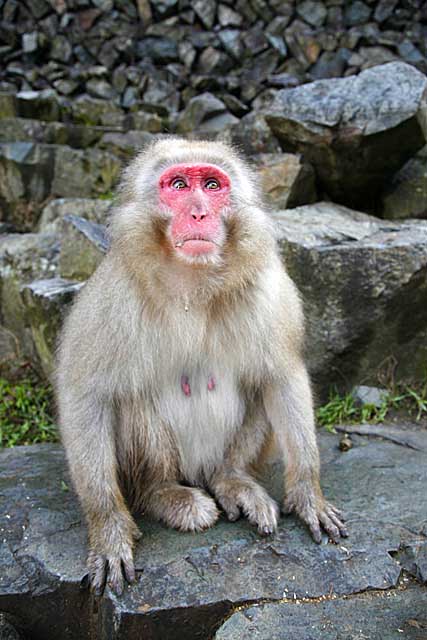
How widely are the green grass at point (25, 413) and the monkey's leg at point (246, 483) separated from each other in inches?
51.1

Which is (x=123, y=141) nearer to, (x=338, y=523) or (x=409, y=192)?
(x=409, y=192)

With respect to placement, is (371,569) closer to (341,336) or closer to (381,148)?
(341,336)

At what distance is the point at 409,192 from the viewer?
446 cm

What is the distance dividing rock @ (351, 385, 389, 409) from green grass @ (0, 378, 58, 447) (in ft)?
5.45

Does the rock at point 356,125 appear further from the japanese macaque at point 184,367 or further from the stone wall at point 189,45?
the stone wall at point 189,45

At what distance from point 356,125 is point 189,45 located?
5222 millimetres

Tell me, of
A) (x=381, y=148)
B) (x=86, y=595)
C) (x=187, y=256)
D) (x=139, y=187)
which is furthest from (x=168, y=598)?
(x=381, y=148)

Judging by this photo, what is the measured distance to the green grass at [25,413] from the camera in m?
3.67

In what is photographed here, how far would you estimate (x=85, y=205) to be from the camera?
5.31m

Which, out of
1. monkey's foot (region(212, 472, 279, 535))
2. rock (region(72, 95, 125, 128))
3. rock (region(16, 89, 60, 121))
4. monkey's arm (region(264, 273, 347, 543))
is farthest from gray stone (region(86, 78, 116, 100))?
monkey's foot (region(212, 472, 279, 535))

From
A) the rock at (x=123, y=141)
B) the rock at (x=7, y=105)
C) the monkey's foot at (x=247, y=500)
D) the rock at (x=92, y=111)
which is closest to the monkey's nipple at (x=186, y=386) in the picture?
the monkey's foot at (x=247, y=500)

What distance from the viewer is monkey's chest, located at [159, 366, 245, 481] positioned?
2.49 metres

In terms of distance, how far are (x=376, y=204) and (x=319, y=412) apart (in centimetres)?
166

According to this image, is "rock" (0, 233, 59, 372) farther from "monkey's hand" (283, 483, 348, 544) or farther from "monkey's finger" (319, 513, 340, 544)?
"monkey's finger" (319, 513, 340, 544)
